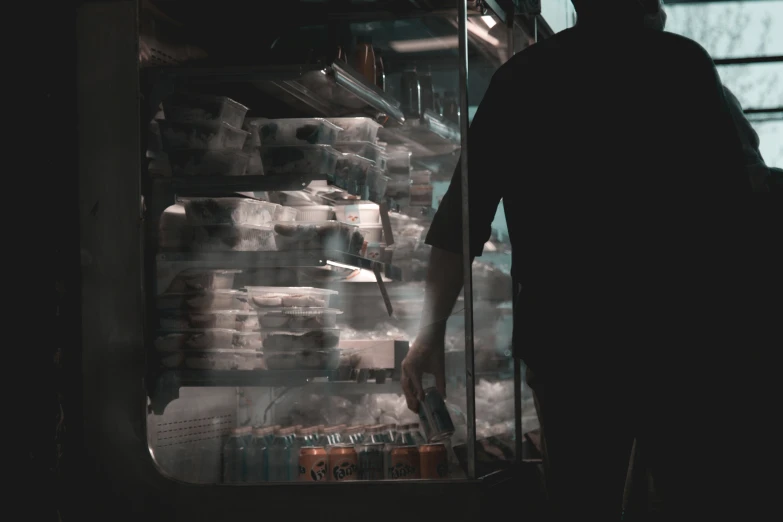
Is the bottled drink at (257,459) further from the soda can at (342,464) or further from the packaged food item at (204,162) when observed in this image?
the packaged food item at (204,162)

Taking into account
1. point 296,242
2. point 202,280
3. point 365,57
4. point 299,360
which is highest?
point 365,57

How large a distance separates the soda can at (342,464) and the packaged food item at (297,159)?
896 mm

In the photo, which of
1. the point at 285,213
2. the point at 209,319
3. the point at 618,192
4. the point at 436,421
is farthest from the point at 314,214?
the point at 618,192

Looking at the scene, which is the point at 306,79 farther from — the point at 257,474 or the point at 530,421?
the point at 530,421

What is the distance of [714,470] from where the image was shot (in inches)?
73.9

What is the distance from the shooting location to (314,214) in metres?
3.37

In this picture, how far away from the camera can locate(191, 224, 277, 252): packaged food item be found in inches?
121

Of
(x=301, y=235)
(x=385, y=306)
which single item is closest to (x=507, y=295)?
(x=385, y=306)

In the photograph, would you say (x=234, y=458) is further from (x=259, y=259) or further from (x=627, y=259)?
(x=627, y=259)

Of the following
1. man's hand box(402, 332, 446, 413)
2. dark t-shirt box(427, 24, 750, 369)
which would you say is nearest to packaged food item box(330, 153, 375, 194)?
man's hand box(402, 332, 446, 413)

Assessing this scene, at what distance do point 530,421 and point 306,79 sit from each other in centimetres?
206

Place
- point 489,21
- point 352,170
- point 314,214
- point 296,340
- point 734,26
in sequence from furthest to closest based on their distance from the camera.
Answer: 1. point 734,26
2. point 489,21
3. point 314,214
4. point 352,170
5. point 296,340

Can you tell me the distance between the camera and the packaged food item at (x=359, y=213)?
3.56 meters

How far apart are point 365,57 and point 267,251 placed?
0.91 metres
